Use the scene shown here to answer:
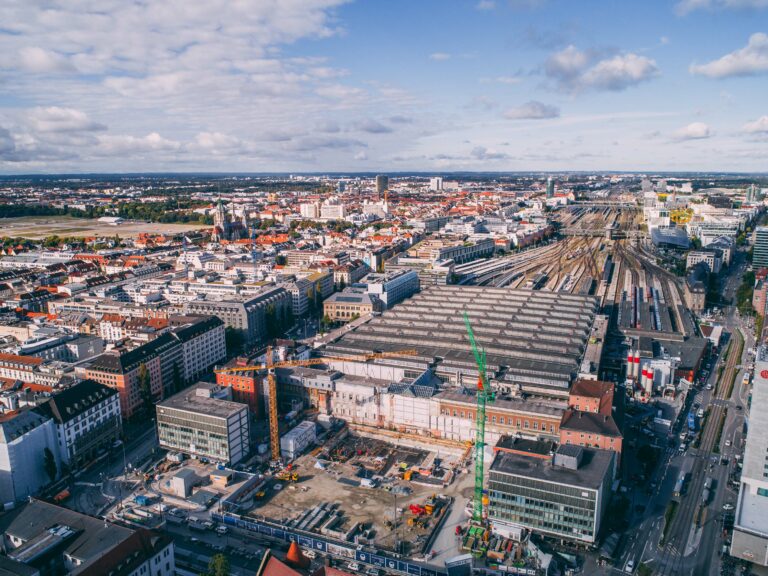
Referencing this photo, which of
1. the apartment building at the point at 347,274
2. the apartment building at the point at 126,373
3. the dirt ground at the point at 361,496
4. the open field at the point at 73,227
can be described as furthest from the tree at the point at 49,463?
the open field at the point at 73,227

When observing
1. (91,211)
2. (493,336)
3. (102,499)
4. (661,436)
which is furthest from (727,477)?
(91,211)

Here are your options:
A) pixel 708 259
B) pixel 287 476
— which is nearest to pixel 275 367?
pixel 287 476

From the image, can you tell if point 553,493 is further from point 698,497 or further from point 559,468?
point 698,497

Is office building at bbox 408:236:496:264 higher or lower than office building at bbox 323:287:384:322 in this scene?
higher

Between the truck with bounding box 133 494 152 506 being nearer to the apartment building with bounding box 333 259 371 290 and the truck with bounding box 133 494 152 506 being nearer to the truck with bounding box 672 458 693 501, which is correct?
the truck with bounding box 672 458 693 501

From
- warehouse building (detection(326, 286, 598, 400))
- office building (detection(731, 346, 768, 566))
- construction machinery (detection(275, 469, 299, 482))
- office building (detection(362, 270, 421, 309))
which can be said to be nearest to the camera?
office building (detection(731, 346, 768, 566))

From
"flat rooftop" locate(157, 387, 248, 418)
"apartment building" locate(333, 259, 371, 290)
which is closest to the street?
"flat rooftop" locate(157, 387, 248, 418)

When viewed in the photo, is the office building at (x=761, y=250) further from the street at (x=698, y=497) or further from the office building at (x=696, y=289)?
the street at (x=698, y=497)
